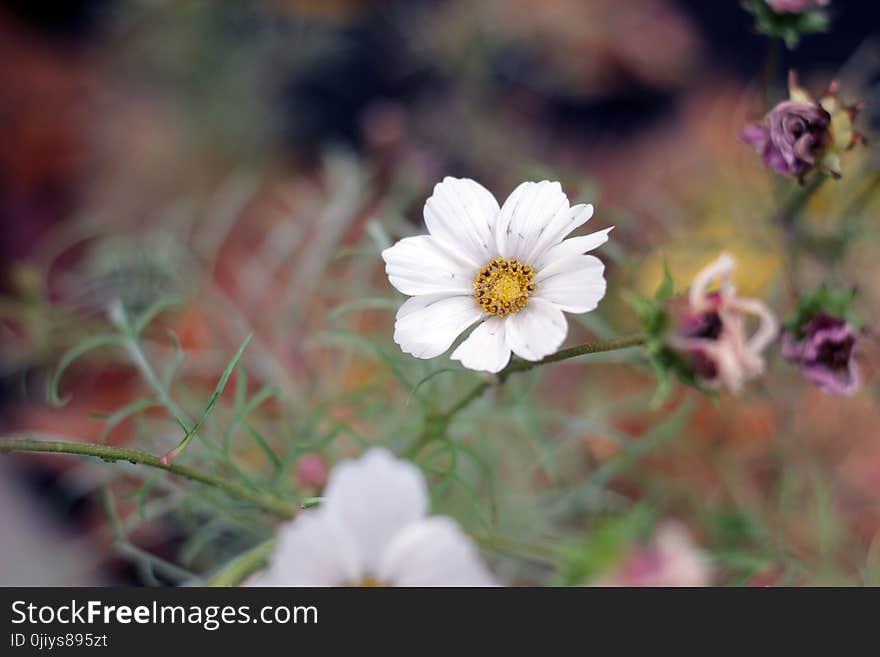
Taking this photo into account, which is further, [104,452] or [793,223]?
[793,223]

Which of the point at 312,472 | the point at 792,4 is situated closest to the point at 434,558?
the point at 312,472

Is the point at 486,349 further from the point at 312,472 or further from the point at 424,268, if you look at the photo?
the point at 312,472

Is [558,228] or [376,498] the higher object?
[558,228]

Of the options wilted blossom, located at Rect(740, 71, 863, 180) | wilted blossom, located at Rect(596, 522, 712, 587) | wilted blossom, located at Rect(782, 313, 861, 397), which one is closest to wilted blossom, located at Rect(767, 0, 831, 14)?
wilted blossom, located at Rect(740, 71, 863, 180)

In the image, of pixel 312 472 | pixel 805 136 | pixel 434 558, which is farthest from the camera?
pixel 312 472

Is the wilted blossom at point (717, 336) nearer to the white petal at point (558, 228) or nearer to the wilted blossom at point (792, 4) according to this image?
the white petal at point (558, 228)

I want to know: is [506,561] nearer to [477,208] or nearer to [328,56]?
[477,208]

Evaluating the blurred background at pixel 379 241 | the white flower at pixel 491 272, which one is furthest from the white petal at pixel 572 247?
the blurred background at pixel 379 241
